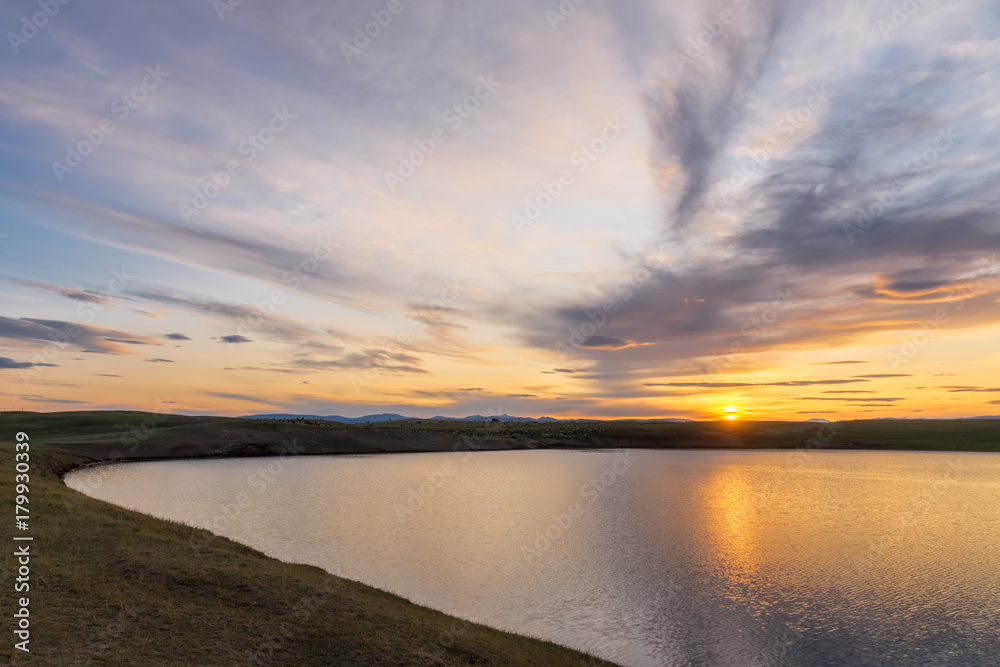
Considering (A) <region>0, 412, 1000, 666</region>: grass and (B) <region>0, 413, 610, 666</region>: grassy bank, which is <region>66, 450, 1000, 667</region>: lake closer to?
(A) <region>0, 412, 1000, 666</region>: grass

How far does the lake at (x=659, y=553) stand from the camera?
1108 inches

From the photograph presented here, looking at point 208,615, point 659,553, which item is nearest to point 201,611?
point 208,615

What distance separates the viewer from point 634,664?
81.5 feet

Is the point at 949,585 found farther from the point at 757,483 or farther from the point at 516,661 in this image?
the point at 757,483

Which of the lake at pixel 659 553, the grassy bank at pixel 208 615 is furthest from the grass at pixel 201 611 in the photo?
the lake at pixel 659 553

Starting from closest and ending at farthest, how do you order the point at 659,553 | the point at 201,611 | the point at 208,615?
the point at 208,615 → the point at 201,611 → the point at 659,553

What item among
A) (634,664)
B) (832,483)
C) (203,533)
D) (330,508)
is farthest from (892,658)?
(832,483)

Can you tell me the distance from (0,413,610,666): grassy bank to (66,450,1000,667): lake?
6083 millimetres

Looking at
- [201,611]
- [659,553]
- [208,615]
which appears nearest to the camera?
[208,615]

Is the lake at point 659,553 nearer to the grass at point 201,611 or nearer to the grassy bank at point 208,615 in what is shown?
the grass at point 201,611

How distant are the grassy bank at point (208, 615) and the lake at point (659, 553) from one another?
6.08 m

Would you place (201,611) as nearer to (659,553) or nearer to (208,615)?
(208,615)

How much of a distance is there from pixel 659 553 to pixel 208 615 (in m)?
34.7

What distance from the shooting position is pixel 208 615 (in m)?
21.5
